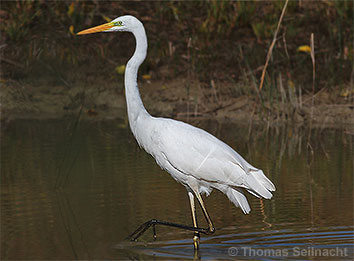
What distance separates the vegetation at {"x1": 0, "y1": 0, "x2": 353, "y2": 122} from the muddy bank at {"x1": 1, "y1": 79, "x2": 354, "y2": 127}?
12cm

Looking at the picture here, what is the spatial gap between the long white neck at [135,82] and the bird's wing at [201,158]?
0.26 meters

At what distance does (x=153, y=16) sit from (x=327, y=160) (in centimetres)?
638

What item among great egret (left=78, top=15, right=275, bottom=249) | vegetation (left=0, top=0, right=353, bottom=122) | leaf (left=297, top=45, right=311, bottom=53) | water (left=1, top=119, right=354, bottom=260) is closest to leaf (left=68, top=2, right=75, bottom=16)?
vegetation (left=0, top=0, right=353, bottom=122)

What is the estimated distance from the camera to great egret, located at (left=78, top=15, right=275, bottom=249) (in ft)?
16.9

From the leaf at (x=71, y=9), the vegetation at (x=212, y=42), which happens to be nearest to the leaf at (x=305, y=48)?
the vegetation at (x=212, y=42)

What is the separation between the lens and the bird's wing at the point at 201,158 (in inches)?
204

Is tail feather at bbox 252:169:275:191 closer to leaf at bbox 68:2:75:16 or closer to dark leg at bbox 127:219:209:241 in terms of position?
dark leg at bbox 127:219:209:241

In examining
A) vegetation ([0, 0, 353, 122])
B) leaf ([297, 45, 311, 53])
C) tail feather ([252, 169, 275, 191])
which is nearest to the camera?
tail feather ([252, 169, 275, 191])

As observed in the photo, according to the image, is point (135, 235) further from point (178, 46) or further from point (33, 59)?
point (178, 46)

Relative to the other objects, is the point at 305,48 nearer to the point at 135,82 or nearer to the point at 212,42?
the point at 212,42

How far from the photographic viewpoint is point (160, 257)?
187 inches

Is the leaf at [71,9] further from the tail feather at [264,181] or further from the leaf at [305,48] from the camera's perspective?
the tail feather at [264,181]

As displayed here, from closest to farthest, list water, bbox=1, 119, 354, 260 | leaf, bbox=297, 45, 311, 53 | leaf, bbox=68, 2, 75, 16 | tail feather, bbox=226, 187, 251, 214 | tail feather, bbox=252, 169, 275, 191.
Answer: water, bbox=1, 119, 354, 260
tail feather, bbox=252, 169, 275, 191
tail feather, bbox=226, 187, 251, 214
leaf, bbox=297, 45, 311, 53
leaf, bbox=68, 2, 75, 16

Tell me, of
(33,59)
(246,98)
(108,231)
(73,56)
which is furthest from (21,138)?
(108,231)
